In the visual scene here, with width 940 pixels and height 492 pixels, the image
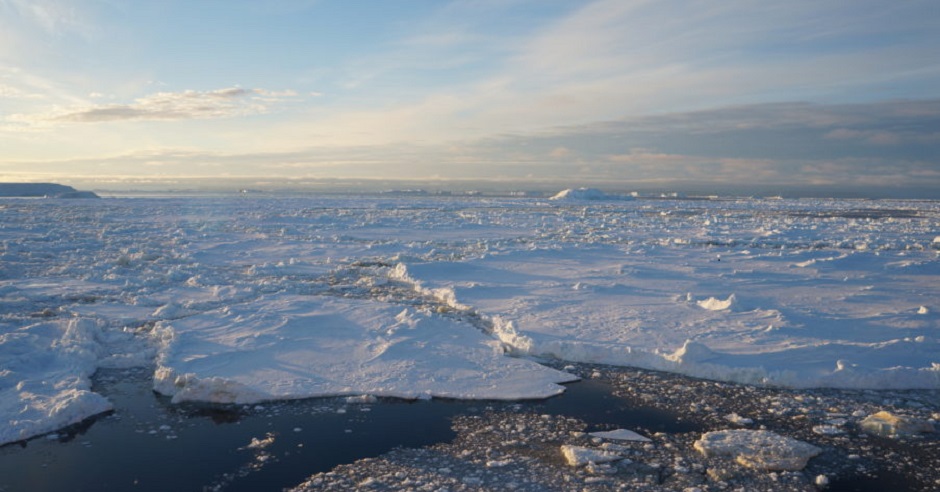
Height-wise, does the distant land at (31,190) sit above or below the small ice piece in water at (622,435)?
above

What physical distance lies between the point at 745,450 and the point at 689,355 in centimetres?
236

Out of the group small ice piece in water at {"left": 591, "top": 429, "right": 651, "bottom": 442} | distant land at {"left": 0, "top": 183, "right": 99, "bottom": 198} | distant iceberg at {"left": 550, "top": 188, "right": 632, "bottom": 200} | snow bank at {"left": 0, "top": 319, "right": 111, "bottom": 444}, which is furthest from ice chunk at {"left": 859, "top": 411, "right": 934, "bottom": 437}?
distant land at {"left": 0, "top": 183, "right": 99, "bottom": 198}

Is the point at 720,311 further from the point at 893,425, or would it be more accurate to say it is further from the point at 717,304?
the point at 893,425

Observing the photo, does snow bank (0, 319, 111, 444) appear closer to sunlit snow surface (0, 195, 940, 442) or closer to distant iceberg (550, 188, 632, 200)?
sunlit snow surface (0, 195, 940, 442)

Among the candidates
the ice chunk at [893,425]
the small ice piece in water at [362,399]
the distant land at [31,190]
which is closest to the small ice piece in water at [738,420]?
the ice chunk at [893,425]

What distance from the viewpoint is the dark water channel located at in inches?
191

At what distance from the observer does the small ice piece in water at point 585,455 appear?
16.7 ft

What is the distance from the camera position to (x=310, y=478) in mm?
4855

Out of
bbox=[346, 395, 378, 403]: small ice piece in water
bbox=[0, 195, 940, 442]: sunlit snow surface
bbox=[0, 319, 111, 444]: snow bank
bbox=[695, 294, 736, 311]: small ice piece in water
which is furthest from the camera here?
bbox=[695, 294, 736, 311]: small ice piece in water

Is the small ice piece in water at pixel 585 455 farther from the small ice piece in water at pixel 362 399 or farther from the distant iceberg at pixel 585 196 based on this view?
the distant iceberg at pixel 585 196

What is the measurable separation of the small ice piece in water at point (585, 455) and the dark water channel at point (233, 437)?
0.66 metres

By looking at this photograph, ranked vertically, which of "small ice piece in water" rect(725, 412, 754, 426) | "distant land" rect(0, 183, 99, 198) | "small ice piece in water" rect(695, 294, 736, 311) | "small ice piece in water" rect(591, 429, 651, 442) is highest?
"distant land" rect(0, 183, 99, 198)

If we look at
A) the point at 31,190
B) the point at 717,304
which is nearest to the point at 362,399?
the point at 717,304

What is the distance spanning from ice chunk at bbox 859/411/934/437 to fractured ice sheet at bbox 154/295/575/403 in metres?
3.04
